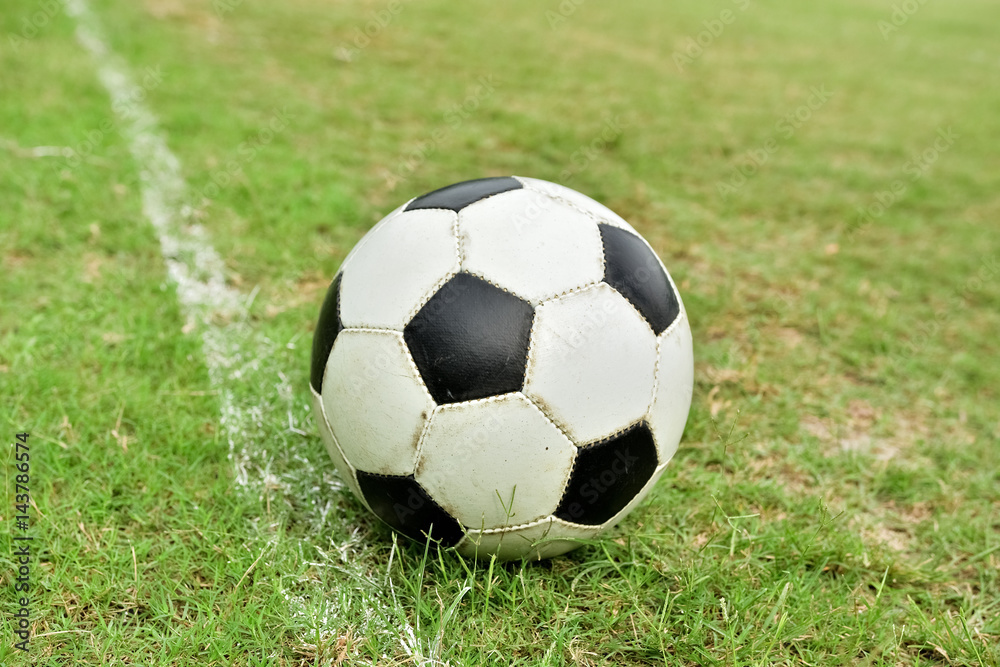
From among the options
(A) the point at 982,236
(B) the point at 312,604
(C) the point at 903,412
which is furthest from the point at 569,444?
(A) the point at 982,236

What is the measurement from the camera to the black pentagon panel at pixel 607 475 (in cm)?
190

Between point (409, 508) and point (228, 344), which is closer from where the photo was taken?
point (409, 508)

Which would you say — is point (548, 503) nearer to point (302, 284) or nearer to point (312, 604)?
point (312, 604)

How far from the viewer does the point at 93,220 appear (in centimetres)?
388

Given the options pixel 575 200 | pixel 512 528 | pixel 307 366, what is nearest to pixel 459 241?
pixel 575 200

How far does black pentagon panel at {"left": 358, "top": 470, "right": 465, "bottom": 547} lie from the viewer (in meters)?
1.92

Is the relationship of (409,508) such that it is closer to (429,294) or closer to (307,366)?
(429,294)

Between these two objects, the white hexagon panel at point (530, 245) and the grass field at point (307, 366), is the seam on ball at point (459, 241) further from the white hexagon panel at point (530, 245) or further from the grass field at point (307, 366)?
the grass field at point (307, 366)

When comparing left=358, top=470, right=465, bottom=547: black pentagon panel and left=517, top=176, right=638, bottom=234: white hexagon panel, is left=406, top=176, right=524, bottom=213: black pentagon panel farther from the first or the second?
left=358, top=470, right=465, bottom=547: black pentagon panel

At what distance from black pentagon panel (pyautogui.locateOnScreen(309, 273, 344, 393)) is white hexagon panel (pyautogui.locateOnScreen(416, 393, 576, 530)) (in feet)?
1.43

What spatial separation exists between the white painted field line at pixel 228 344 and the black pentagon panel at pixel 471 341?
2.38 feet

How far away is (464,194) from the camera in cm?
216

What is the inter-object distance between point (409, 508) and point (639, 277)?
92cm

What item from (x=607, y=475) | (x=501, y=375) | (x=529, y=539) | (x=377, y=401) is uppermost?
(x=501, y=375)
